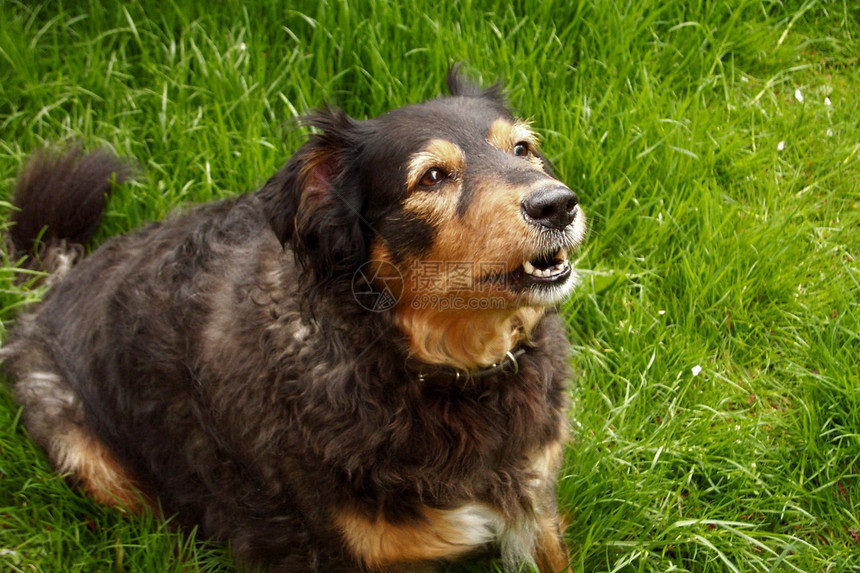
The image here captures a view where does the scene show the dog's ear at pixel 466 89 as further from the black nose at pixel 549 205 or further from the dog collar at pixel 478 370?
the dog collar at pixel 478 370

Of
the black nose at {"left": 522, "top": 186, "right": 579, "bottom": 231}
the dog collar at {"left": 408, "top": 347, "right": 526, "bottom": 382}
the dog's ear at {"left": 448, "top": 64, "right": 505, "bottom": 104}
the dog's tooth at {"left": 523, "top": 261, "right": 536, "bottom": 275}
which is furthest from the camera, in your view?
the dog's ear at {"left": 448, "top": 64, "right": 505, "bottom": 104}

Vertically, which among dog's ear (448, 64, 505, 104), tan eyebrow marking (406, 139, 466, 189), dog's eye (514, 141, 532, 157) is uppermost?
tan eyebrow marking (406, 139, 466, 189)

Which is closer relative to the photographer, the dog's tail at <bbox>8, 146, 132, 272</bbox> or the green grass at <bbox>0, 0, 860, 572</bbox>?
the green grass at <bbox>0, 0, 860, 572</bbox>

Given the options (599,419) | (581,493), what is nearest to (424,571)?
(581,493)

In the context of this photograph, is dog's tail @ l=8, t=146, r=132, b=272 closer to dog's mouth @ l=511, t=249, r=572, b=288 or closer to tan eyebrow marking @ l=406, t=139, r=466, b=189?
tan eyebrow marking @ l=406, t=139, r=466, b=189

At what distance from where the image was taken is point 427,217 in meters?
2.64

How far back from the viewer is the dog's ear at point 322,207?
106 inches

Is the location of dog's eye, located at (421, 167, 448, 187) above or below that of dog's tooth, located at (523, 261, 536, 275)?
above

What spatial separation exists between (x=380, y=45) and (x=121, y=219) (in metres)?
1.57

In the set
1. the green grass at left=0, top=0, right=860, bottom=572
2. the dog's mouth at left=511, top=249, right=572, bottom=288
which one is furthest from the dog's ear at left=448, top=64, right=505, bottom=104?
the dog's mouth at left=511, top=249, right=572, bottom=288

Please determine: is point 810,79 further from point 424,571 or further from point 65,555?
point 65,555

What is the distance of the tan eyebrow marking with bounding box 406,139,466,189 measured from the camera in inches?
104

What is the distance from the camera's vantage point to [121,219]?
4.24m

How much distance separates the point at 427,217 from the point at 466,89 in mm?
773
